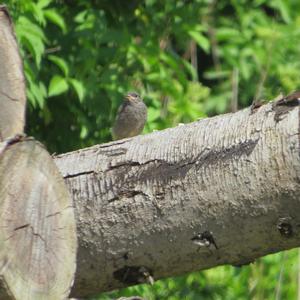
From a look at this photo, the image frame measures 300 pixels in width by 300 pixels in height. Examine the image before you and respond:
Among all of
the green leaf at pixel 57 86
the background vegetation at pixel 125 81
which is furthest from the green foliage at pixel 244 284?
the green leaf at pixel 57 86

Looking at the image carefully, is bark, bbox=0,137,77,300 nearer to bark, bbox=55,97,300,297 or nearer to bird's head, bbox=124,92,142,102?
bark, bbox=55,97,300,297

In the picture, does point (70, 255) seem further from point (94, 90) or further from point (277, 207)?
point (94, 90)

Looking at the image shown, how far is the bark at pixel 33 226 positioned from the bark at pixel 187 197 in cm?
17

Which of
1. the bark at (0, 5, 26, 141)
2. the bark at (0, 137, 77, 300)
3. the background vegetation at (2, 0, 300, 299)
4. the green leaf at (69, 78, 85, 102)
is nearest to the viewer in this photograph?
the bark at (0, 137, 77, 300)

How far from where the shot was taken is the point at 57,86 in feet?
18.4

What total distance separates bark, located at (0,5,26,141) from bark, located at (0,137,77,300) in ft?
1.71

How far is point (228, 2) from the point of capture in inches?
303

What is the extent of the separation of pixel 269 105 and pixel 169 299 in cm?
239

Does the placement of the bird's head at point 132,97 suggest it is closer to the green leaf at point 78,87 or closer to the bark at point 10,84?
the green leaf at point 78,87

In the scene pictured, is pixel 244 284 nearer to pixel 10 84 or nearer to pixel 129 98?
pixel 129 98

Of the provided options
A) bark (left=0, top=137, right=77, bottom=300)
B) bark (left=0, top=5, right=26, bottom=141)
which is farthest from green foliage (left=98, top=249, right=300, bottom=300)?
bark (left=0, top=137, right=77, bottom=300)

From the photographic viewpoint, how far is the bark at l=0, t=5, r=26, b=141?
4.39m

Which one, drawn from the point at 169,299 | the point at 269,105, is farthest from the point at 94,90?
the point at 269,105

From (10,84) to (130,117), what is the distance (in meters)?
1.06
